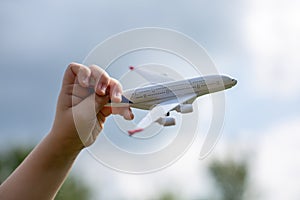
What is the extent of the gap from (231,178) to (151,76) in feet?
36.9

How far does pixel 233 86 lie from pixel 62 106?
45 cm

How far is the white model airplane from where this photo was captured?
0.94 meters

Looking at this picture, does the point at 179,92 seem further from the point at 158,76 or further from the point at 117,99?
the point at 117,99

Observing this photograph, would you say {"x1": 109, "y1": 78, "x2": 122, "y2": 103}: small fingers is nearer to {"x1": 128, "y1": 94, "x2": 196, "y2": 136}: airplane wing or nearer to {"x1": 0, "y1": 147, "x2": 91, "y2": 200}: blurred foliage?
{"x1": 128, "y1": 94, "x2": 196, "y2": 136}: airplane wing

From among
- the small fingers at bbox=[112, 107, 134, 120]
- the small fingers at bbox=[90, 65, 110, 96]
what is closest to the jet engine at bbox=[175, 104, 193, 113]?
the small fingers at bbox=[112, 107, 134, 120]

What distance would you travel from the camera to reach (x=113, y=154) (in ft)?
3.52

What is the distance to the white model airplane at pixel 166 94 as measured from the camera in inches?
37.0

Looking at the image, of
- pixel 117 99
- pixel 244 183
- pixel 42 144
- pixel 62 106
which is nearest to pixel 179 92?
pixel 117 99

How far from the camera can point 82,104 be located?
1283 millimetres

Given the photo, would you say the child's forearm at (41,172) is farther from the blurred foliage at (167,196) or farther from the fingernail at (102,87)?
the blurred foliage at (167,196)

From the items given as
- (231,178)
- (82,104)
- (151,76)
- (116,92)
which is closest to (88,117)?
(82,104)

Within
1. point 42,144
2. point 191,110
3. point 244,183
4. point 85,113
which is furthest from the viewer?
point 244,183

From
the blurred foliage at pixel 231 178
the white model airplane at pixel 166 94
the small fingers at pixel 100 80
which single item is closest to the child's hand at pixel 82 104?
the small fingers at pixel 100 80

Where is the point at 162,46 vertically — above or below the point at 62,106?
above
